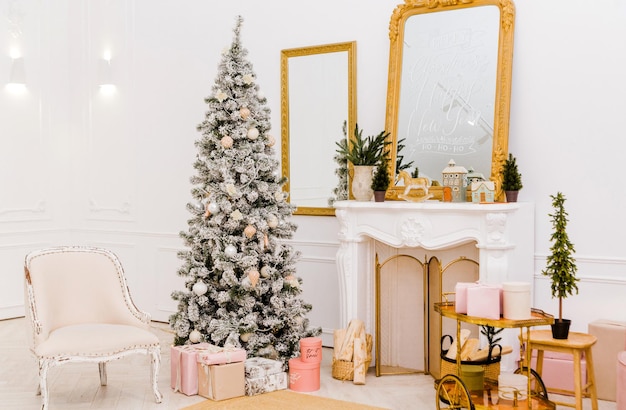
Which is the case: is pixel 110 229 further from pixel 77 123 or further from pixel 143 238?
pixel 77 123

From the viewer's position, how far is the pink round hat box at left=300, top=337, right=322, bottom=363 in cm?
511

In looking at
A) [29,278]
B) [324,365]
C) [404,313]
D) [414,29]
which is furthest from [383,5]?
[29,278]

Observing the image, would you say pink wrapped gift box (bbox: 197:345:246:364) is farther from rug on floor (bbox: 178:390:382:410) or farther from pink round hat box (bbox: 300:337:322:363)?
pink round hat box (bbox: 300:337:322:363)

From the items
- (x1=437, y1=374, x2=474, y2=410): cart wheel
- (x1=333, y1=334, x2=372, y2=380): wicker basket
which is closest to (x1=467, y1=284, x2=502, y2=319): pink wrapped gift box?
(x1=437, y1=374, x2=474, y2=410): cart wheel

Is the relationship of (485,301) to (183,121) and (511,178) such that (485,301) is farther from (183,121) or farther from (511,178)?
(183,121)

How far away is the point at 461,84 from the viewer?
5.44 metres

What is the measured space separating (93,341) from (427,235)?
7.48 ft

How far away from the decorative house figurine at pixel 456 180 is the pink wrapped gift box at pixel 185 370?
80.2 inches

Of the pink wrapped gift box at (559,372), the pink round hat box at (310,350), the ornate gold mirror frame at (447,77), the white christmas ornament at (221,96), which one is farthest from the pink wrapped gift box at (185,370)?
the pink wrapped gift box at (559,372)

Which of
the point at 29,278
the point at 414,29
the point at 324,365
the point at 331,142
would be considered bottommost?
the point at 324,365

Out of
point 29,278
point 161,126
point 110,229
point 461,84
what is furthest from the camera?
point 110,229

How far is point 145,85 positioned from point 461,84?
3.35 meters

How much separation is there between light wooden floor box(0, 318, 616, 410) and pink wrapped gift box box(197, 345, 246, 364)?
0.27 m

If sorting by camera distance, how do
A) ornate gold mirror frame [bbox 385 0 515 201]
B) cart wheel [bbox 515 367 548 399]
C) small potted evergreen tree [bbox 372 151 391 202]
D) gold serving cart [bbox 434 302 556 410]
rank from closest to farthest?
gold serving cart [bbox 434 302 556 410] → cart wheel [bbox 515 367 548 399] → ornate gold mirror frame [bbox 385 0 515 201] → small potted evergreen tree [bbox 372 151 391 202]
